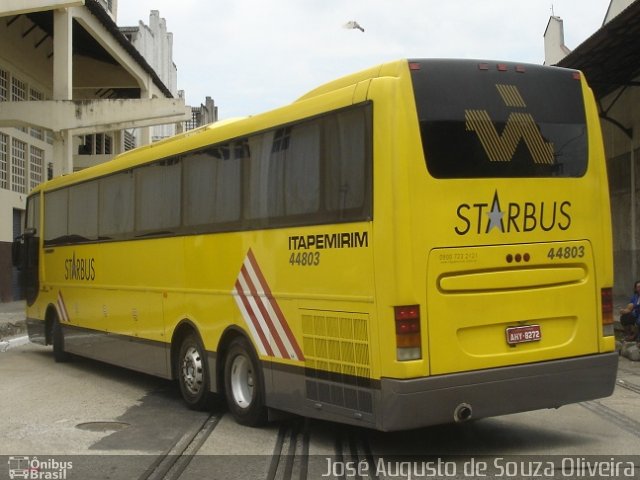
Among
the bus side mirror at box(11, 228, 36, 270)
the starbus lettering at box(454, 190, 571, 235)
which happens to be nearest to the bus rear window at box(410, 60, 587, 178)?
the starbus lettering at box(454, 190, 571, 235)

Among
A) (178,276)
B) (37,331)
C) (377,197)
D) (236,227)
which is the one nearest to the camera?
(377,197)

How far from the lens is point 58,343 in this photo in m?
13.8

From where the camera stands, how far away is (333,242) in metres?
6.72

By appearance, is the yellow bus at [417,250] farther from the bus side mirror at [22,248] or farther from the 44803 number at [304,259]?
the bus side mirror at [22,248]

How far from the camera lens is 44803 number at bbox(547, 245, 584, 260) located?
6.76 m

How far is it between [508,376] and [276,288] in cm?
230

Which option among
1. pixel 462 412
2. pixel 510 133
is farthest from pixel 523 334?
pixel 510 133

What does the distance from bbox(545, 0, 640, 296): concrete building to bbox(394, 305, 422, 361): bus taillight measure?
12076 mm

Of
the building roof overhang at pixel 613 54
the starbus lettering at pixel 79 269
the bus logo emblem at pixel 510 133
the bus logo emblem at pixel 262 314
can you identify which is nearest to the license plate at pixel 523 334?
the bus logo emblem at pixel 510 133

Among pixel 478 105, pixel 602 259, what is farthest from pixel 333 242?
pixel 602 259

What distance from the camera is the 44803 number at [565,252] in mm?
6762

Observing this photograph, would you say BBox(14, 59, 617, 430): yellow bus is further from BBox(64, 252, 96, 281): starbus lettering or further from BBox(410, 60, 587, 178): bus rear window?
BBox(64, 252, 96, 281): starbus lettering

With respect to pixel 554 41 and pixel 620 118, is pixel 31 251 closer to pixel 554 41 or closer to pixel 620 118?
pixel 620 118

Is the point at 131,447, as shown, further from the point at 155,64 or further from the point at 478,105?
the point at 155,64
